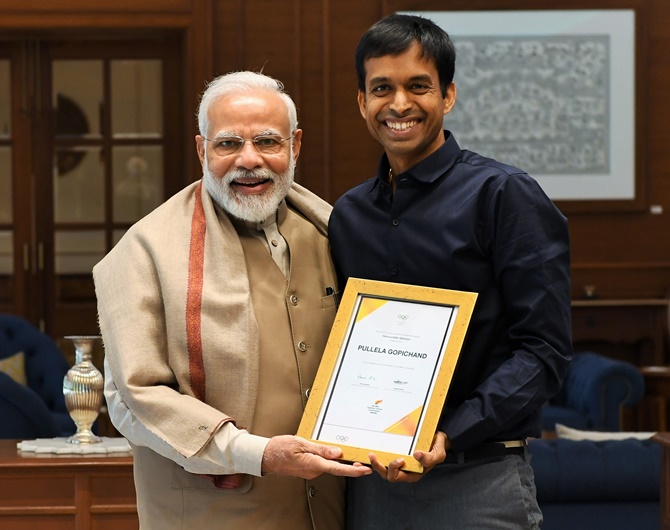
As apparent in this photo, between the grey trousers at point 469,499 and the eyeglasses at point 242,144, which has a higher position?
the eyeglasses at point 242,144

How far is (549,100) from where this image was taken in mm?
7398

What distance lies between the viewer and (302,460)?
2.04 metres

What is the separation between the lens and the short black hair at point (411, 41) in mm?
2172

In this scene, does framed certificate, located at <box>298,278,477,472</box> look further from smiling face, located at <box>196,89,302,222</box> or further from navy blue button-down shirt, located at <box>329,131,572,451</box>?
smiling face, located at <box>196,89,302,222</box>

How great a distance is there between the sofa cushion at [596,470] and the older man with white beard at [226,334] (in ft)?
4.24

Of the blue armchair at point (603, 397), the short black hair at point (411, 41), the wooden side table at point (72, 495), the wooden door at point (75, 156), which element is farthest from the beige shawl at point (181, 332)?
the wooden door at point (75, 156)

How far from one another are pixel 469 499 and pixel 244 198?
0.74m

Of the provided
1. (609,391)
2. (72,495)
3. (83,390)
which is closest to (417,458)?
(72,495)

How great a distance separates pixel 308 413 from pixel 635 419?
5681 millimetres

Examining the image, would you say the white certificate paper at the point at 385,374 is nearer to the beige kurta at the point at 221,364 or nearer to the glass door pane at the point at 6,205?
the beige kurta at the point at 221,364

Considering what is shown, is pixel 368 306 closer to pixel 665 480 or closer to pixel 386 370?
pixel 386 370

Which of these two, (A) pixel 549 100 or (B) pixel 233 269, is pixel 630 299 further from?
(B) pixel 233 269

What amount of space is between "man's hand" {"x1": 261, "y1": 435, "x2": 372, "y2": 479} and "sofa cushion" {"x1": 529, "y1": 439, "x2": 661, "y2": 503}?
4.94ft

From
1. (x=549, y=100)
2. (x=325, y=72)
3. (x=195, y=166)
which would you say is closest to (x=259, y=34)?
(x=325, y=72)
